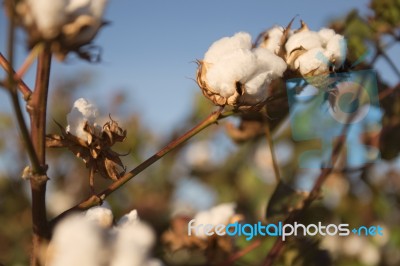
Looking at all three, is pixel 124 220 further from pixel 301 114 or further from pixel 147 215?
pixel 147 215

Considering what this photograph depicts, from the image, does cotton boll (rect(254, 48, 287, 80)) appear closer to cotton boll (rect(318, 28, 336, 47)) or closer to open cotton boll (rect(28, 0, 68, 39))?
cotton boll (rect(318, 28, 336, 47))

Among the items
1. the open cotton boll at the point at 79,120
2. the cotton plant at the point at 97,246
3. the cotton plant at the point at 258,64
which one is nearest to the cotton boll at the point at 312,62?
the cotton plant at the point at 258,64

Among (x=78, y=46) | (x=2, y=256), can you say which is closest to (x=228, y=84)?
(x=78, y=46)

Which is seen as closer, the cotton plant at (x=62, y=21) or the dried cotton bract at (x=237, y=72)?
the cotton plant at (x=62, y=21)

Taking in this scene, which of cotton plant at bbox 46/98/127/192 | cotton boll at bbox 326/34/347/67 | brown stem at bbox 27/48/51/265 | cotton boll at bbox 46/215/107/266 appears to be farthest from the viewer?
cotton boll at bbox 326/34/347/67

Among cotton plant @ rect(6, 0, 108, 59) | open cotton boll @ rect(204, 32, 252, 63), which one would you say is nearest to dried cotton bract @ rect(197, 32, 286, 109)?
open cotton boll @ rect(204, 32, 252, 63)

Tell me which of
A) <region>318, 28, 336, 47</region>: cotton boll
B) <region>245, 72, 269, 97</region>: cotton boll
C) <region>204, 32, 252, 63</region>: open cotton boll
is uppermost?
<region>204, 32, 252, 63</region>: open cotton boll

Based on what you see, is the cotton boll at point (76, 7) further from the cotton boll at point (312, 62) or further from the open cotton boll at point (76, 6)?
the cotton boll at point (312, 62)

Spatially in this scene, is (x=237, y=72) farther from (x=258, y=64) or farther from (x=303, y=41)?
(x=303, y=41)
